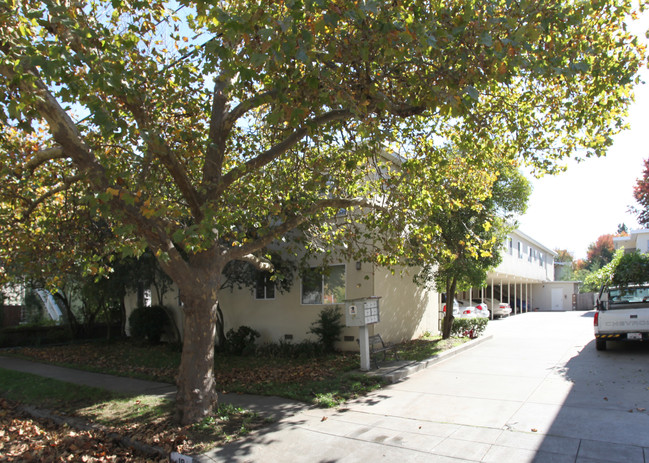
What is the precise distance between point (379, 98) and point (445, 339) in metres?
9.67

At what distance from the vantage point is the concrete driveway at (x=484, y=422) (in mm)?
5086

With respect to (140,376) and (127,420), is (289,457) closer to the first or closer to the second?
(127,420)

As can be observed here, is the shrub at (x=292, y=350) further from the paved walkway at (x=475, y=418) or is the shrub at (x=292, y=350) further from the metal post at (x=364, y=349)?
the paved walkway at (x=475, y=418)

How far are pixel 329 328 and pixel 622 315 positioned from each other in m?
6.93

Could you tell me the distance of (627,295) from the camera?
460 inches

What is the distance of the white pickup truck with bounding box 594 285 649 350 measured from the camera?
10.5 metres

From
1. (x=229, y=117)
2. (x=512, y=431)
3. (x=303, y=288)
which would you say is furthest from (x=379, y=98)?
(x=303, y=288)

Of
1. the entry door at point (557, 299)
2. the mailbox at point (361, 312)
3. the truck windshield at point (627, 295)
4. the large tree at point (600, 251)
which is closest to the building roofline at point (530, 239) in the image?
the entry door at point (557, 299)

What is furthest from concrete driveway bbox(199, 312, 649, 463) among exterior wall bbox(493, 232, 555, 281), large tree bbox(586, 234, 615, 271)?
large tree bbox(586, 234, 615, 271)

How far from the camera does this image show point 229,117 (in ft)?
24.1

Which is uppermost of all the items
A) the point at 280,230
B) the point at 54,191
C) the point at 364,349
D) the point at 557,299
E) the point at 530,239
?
the point at 530,239

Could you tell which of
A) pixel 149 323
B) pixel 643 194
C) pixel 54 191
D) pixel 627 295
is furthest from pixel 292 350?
pixel 643 194

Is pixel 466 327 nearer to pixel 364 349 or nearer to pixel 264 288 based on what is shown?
pixel 364 349

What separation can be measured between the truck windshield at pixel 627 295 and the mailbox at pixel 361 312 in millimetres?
6194
